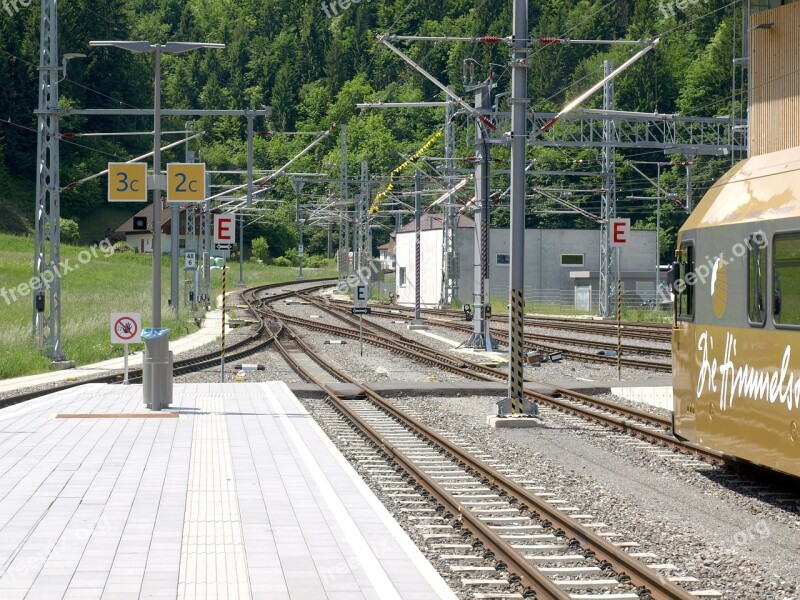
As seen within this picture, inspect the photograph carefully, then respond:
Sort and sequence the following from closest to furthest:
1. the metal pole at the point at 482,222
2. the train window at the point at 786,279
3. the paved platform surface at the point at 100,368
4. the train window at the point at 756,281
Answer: the train window at the point at 786,279 < the train window at the point at 756,281 < the paved platform surface at the point at 100,368 < the metal pole at the point at 482,222

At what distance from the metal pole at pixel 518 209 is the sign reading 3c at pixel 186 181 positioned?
20.1 feet

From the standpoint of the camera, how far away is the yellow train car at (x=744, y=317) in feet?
36.9

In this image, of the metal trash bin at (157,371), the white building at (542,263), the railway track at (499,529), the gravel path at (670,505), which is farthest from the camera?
the white building at (542,263)

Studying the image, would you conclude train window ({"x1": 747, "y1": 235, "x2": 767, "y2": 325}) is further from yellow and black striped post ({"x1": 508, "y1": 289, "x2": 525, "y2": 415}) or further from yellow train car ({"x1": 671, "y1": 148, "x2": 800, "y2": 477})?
yellow and black striped post ({"x1": 508, "y1": 289, "x2": 525, "y2": 415})

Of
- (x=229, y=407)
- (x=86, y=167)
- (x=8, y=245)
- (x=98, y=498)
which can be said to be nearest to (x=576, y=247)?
(x=8, y=245)

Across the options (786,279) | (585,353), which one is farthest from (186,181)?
(585,353)

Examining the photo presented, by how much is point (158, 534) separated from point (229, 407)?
10.5m

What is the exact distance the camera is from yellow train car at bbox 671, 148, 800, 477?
443 inches

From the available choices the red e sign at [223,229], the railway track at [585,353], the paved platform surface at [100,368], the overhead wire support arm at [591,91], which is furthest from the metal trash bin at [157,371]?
the railway track at [585,353]

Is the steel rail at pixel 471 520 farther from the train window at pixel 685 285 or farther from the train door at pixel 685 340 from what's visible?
the train window at pixel 685 285

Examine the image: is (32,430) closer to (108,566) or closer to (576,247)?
(108,566)

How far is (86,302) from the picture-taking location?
54.7m

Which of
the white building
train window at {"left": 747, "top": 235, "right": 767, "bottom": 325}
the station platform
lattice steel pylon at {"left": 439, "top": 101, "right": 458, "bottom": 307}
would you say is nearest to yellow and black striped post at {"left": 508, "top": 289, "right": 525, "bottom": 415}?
the station platform

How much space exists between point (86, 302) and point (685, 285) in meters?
44.2
